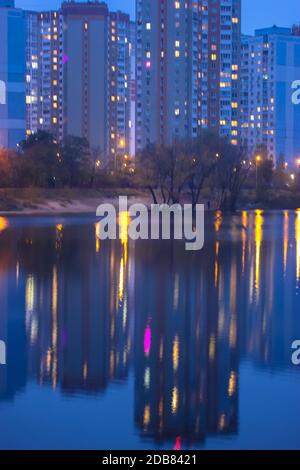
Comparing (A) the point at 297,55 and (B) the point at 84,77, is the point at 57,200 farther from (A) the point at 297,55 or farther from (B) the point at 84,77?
(A) the point at 297,55

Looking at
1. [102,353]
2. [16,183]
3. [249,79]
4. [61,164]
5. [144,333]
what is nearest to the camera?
[102,353]

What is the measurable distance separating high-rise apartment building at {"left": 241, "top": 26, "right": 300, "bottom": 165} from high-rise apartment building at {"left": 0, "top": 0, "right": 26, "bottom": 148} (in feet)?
160

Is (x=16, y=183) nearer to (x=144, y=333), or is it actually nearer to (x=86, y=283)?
(x=86, y=283)

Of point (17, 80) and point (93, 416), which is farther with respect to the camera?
point (17, 80)

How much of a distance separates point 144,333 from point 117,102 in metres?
122

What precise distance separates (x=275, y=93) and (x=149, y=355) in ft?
407

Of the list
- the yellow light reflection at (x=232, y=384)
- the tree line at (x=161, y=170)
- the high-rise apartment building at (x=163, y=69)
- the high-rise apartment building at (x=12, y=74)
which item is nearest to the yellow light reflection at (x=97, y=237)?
the yellow light reflection at (x=232, y=384)

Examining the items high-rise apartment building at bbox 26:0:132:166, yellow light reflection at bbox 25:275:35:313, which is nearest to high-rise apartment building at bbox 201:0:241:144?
high-rise apartment building at bbox 26:0:132:166

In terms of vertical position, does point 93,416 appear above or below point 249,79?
below

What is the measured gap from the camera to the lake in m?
7.21

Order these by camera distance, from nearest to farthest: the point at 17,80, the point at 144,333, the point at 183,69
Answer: the point at 144,333 < the point at 17,80 < the point at 183,69

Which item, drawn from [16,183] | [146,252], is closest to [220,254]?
[146,252]

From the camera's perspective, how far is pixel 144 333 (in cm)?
1155

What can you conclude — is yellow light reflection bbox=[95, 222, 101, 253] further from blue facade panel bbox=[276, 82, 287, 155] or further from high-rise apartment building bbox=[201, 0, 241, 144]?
blue facade panel bbox=[276, 82, 287, 155]
